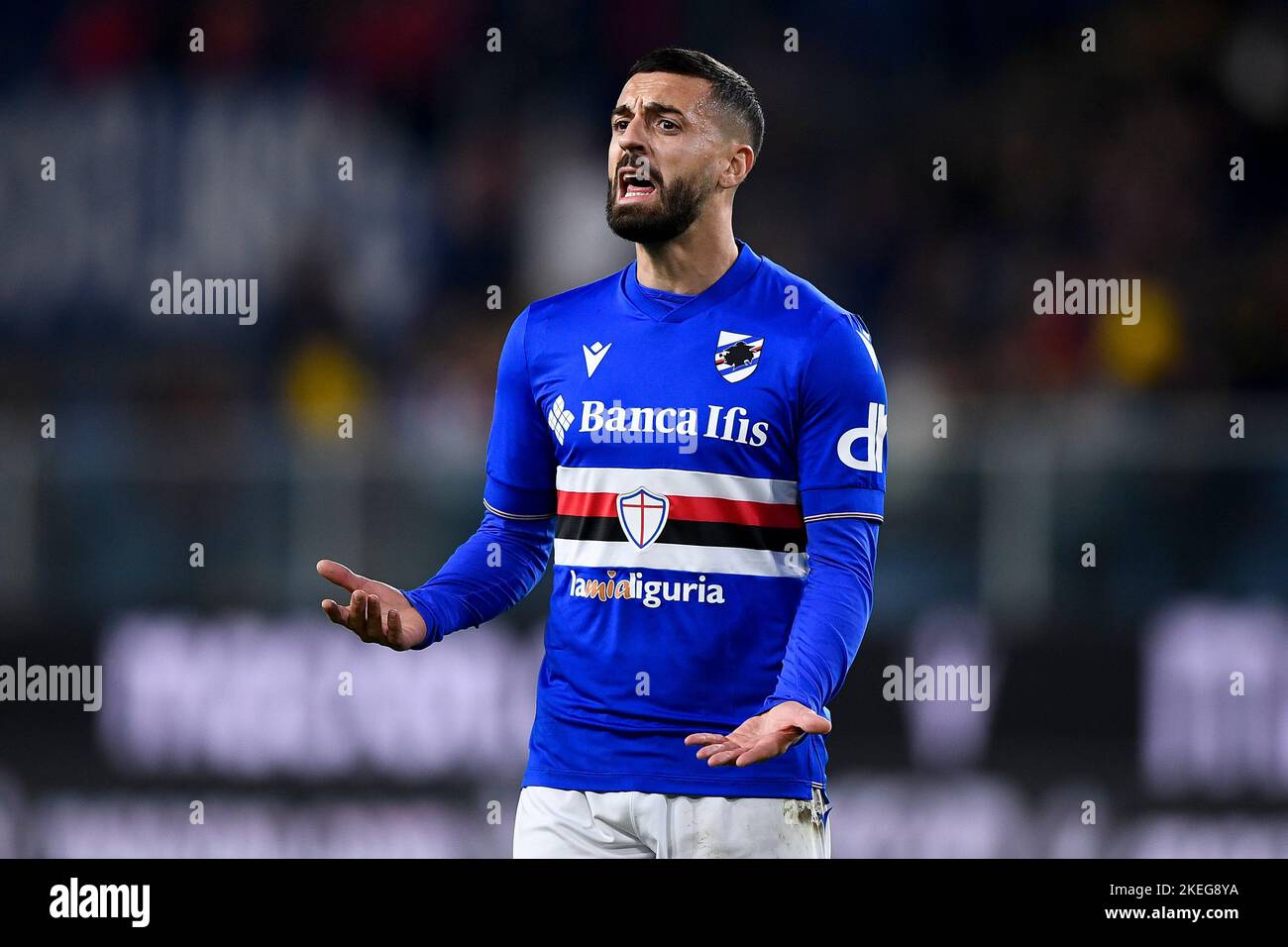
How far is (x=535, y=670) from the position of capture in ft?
25.0

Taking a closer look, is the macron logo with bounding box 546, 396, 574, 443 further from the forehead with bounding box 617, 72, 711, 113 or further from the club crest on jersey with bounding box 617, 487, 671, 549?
the forehead with bounding box 617, 72, 711, 113

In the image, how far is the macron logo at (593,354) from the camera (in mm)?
4049

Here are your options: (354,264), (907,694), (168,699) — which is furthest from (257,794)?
(354,264)

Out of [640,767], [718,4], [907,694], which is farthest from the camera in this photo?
[718,4]

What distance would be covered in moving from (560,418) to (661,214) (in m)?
0.51

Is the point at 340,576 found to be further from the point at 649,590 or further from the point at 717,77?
the point at 717,77

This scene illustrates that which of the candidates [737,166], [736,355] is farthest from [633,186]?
[736,355]

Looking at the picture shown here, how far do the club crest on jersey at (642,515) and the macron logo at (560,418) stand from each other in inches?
8.4

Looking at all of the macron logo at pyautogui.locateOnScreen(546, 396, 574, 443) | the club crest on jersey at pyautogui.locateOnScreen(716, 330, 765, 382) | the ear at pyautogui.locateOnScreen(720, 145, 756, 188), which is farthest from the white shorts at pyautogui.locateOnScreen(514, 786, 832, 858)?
the ear at pyautogui.locateOnScreen(720, 145, 756, 188)

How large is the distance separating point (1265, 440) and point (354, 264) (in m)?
5.26

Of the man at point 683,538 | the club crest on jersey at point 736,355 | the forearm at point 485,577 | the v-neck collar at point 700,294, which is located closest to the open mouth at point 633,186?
the man at point 683,538

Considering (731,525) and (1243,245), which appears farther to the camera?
(1243,245)

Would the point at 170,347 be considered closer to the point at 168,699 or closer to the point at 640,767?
the point at 168,699

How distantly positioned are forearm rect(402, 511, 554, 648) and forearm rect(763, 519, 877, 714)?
29.1 inches
